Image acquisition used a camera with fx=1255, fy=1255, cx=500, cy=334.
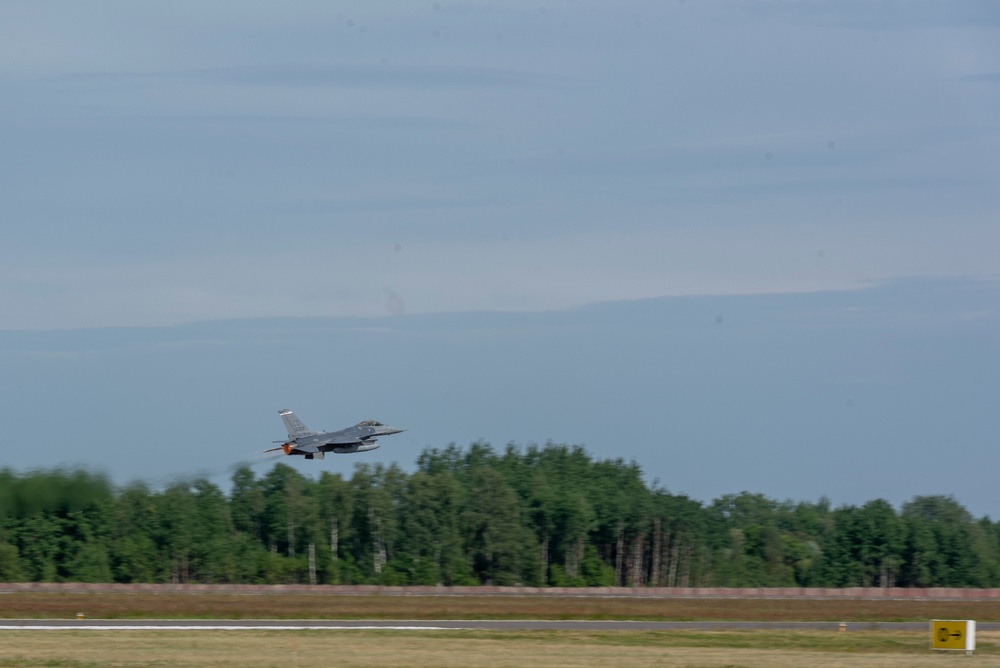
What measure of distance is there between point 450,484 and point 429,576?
15.0 metres

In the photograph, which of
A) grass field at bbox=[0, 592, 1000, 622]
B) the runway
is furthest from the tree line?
the runway

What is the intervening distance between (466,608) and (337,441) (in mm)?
11002

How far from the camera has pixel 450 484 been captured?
117688 mm

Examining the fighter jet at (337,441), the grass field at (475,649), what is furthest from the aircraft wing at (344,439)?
the grass field at (475,649)

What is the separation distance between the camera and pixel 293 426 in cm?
6750

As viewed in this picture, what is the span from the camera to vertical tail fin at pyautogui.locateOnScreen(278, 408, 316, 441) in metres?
66.8

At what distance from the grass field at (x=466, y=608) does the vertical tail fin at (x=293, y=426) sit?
8.64 meters

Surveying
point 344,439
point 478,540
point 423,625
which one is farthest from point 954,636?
point 478,540

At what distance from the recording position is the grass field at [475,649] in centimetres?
3847

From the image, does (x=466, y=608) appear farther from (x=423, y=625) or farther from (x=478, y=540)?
(x=478, y=540)

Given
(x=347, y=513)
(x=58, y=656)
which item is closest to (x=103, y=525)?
(x=347, y=513)

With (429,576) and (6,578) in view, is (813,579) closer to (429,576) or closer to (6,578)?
(429,576)

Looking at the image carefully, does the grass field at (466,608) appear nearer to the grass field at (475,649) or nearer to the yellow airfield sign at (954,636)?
the grass field at (475,649)

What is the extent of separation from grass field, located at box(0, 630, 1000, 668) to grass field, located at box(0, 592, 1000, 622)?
9.92m
